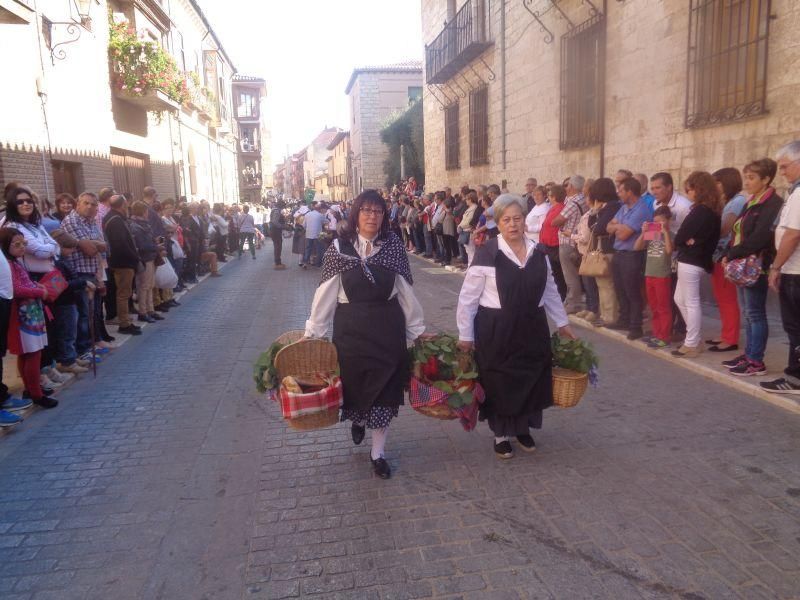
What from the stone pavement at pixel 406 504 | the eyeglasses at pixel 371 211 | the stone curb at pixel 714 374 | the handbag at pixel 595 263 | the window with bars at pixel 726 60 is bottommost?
the stone pavement at pixel 406 504

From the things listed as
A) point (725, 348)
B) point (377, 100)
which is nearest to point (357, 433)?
point (725, 348)

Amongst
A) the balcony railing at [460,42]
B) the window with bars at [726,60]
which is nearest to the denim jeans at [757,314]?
the window with bars at [726,60]

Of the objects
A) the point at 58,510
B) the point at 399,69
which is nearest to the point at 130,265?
the point at 58,510

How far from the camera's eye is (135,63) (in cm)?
1499

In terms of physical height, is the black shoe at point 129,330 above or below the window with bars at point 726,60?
below

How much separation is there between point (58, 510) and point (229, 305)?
7.39 m

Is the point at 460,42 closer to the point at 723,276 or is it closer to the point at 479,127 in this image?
the point at 479,127

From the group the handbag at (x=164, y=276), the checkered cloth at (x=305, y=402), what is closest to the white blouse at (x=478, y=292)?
the checkered cloth at (x=305, y=402)

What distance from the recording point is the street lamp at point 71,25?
11.0 meters

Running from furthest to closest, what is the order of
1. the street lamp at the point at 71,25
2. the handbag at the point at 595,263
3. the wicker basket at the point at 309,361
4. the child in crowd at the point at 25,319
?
the street lamp at the point at 71,25
the handbag at the point at 595,263
the child in crowd at the point at 25,319
the wicker basket at the point at 309,361

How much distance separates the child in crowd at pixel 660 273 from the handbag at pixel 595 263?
1.98 feet

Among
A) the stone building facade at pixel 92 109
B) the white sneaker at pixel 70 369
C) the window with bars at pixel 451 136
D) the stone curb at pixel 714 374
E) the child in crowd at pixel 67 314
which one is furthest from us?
the window with bars at pixel 451 136

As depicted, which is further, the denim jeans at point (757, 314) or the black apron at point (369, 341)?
the denim jeans at point (757, 314)

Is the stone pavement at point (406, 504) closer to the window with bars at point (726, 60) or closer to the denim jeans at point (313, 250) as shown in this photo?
the window with bars at point (726, 60)
